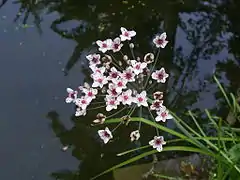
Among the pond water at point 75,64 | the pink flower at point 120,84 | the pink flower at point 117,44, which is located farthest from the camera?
the pond water at point 75,64

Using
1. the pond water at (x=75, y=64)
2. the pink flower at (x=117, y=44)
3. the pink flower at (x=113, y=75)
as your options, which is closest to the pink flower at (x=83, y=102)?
the pink flower at (x=113, y=75)

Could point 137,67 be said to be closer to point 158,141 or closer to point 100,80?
point 100,80

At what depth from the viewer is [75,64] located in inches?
120

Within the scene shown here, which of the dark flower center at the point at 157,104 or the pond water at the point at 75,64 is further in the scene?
the pond water at the point at 75,64

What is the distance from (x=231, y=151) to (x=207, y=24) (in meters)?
1.85

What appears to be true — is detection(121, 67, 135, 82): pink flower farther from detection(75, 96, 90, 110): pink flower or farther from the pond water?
the pond water

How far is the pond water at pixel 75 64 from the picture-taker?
2553 mm

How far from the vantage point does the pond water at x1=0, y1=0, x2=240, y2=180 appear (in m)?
2.55

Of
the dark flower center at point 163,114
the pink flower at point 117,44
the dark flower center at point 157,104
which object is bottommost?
the dark flower center at point 163,114

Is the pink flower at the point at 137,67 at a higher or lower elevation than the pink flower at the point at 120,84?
higher

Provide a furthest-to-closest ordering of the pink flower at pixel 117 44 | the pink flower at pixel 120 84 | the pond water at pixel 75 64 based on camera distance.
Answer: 1. the pond water at pixel 75 64
2. the pink flower at pixel 117 44
3. the pink flower at pixel 120 84

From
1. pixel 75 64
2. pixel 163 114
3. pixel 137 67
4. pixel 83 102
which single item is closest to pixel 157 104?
pixel 163 114

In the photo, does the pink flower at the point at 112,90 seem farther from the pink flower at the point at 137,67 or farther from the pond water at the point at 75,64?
the pond water at the point at 75,64

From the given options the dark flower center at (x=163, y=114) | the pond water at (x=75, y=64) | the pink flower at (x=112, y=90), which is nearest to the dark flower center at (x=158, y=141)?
the dark flower center at (x=163, y=114)
